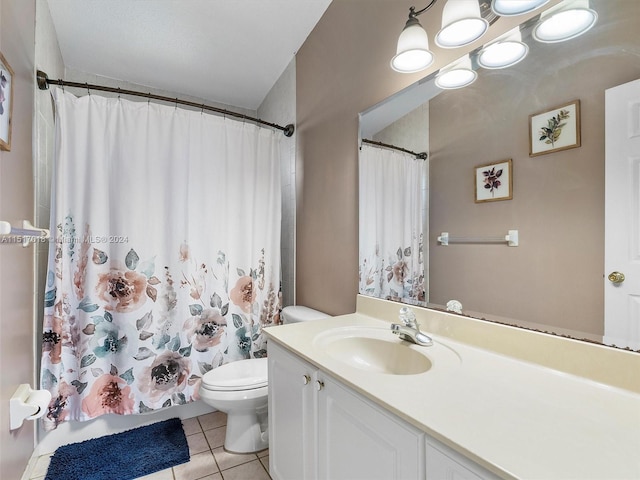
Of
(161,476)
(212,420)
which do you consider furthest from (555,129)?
(212,420)

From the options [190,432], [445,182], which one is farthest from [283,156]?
[190,432]

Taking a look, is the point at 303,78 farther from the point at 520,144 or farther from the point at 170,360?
the point at 170,360

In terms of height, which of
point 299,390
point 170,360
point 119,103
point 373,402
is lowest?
point 170,360

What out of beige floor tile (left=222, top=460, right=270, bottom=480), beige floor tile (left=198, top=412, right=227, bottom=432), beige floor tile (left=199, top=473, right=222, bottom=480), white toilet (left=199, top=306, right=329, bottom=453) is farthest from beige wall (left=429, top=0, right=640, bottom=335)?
beige floor tile (left=198, top=412, right=227, bottom=432)

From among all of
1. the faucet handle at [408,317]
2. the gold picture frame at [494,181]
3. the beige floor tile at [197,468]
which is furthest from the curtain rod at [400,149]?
the beige floor tile at [197,468]

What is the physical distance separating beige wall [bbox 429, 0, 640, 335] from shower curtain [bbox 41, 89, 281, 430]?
1.35 m

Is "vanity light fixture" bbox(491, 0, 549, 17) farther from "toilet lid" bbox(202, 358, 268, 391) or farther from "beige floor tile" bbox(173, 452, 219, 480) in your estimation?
"beige floor tile" bbox(173, 452, 219, 480)

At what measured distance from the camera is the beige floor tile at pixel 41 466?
1.58 meters

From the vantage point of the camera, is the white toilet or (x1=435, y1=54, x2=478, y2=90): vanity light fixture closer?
(x1=435, y1=54, x2=478, y2=90): vanity light fixture

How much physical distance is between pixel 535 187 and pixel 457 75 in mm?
535

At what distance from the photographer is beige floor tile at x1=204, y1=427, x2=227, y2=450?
184 centimetres

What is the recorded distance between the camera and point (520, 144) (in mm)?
1000

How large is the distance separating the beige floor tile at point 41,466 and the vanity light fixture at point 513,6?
278 centimetres

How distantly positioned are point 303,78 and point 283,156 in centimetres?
59
